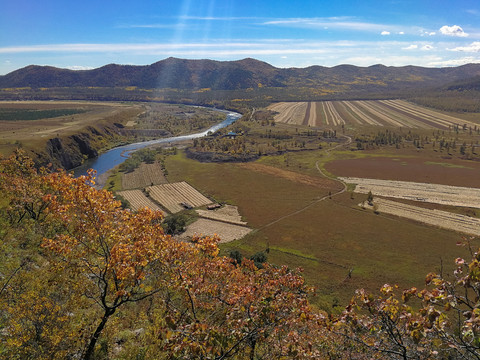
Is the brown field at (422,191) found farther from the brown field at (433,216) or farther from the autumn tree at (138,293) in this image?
the autumn tree at (138,293)

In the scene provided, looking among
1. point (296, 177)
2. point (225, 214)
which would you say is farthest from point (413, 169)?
point (225, 214)

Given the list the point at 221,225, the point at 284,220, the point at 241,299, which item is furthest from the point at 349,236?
the point at 241,299

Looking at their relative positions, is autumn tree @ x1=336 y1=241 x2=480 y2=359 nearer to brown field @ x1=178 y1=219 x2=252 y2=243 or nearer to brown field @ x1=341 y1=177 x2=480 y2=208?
brown field @ x1=178 y1=219 x2=252 y2=243

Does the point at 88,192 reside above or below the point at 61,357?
above

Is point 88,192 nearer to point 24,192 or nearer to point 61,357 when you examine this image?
point 61,357

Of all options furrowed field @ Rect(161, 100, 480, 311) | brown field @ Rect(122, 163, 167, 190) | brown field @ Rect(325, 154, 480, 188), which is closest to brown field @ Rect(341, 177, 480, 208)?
furrowed field @ Rect(161, 100, 480, 311)

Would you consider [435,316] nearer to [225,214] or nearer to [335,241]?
[335,241]

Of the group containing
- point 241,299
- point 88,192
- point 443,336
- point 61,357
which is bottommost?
point 61,357

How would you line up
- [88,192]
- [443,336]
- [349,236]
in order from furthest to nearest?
[349,236] < [88,192] < [443,336]
